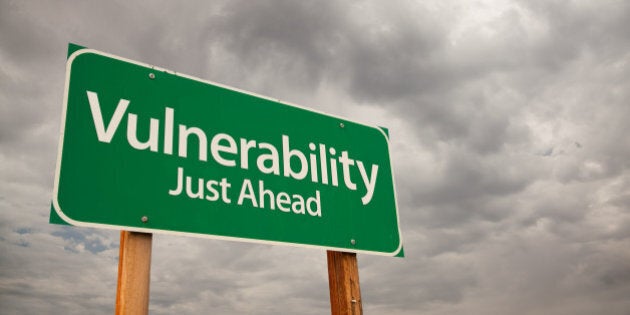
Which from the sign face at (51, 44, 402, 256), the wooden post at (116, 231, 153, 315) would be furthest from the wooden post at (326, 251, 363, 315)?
the wooden post at (116, 231, 153, 315)

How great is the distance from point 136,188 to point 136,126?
0.37 meters

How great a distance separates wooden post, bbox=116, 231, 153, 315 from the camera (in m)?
2.29

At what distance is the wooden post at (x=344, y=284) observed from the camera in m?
3.16

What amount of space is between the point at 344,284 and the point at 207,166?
1.27 meters

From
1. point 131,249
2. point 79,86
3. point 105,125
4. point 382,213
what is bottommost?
point 131,249

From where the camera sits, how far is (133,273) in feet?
7.70

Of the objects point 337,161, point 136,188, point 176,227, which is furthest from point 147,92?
point 337,161

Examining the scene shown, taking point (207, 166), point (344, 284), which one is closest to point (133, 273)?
point (207, 166)

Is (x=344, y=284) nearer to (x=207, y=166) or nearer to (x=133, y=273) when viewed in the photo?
(x=207, y=166)

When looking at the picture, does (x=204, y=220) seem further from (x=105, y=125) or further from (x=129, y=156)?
(x=105, y=125)

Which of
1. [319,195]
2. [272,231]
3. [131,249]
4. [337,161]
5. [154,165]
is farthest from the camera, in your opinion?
[337,161]

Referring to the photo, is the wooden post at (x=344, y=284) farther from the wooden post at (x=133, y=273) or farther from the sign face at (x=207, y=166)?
the wooden post at (x=133, y=273)

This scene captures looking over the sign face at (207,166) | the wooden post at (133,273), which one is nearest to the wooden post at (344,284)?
the sign face at (207,166)

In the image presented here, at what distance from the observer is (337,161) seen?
339cm
